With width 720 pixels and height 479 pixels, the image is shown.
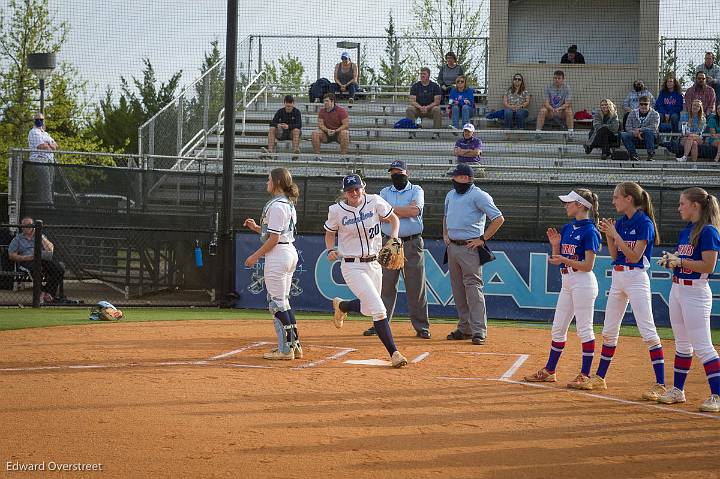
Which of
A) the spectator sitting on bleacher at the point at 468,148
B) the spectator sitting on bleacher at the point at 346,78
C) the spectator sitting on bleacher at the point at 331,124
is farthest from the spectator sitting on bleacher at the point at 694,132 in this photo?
the spectator sitting on bleacher at the point at 346,78

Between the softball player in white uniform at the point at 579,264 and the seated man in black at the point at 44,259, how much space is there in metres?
9.95

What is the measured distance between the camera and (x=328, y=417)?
7.11 metres

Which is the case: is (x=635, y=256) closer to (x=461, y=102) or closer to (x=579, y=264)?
(x=579, y=264)

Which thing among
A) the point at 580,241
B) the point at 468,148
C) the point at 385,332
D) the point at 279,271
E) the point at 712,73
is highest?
the point at 712,73

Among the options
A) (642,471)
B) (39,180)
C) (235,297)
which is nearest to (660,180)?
(235,297)

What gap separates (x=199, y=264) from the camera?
1658cm

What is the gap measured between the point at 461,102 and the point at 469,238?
1065 cm

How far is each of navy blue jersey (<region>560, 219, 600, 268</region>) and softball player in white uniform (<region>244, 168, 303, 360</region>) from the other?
2.91 metres

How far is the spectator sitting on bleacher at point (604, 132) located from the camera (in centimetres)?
2014

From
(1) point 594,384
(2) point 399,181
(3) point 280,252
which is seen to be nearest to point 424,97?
(2) point 399,181

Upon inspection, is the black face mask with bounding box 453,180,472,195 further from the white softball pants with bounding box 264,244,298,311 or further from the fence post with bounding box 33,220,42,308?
the fence post with bounding box 33,220,42,308

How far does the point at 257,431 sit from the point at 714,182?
1503 centimetres

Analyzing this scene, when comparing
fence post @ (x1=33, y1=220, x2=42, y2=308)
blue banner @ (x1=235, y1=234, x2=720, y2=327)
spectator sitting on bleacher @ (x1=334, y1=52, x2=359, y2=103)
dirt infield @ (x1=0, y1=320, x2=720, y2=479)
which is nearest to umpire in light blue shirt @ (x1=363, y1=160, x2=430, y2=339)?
dirt infield @ (x1=0, y1=320, x2=720, y2=479)

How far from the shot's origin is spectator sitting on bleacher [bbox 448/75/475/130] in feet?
72.4
